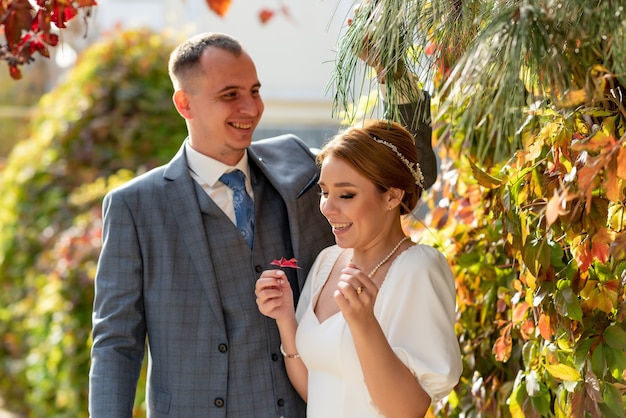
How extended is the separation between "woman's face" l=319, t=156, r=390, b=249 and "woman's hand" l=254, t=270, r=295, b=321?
→ 0.21 metres

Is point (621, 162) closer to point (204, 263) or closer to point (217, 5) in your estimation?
point (204, 263)

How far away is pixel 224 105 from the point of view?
10.1 feet

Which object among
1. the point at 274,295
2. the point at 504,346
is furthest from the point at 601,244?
the point at 274,295

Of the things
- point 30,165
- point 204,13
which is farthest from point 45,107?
point 204,13

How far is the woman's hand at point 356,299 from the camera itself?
7.86 feet

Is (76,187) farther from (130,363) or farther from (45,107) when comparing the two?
(130,363)

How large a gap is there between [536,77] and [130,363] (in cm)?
156

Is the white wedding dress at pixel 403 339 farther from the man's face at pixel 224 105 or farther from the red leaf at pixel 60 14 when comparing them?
the red leaf at pixel 60 14

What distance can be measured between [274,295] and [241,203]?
0.48m

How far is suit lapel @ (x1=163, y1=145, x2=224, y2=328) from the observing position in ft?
9.76

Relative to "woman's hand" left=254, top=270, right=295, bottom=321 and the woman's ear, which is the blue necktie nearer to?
"woman's hand" left=254, top=270, right=295, bottom=321

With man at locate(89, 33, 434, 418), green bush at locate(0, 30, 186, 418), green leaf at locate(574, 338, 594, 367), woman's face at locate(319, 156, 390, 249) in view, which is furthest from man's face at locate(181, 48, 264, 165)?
green bush at locate(0, 30, 186, 418)

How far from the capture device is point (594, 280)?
230cm

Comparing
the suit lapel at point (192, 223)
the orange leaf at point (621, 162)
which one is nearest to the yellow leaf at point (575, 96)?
the orange leaf at point (621, 162)
